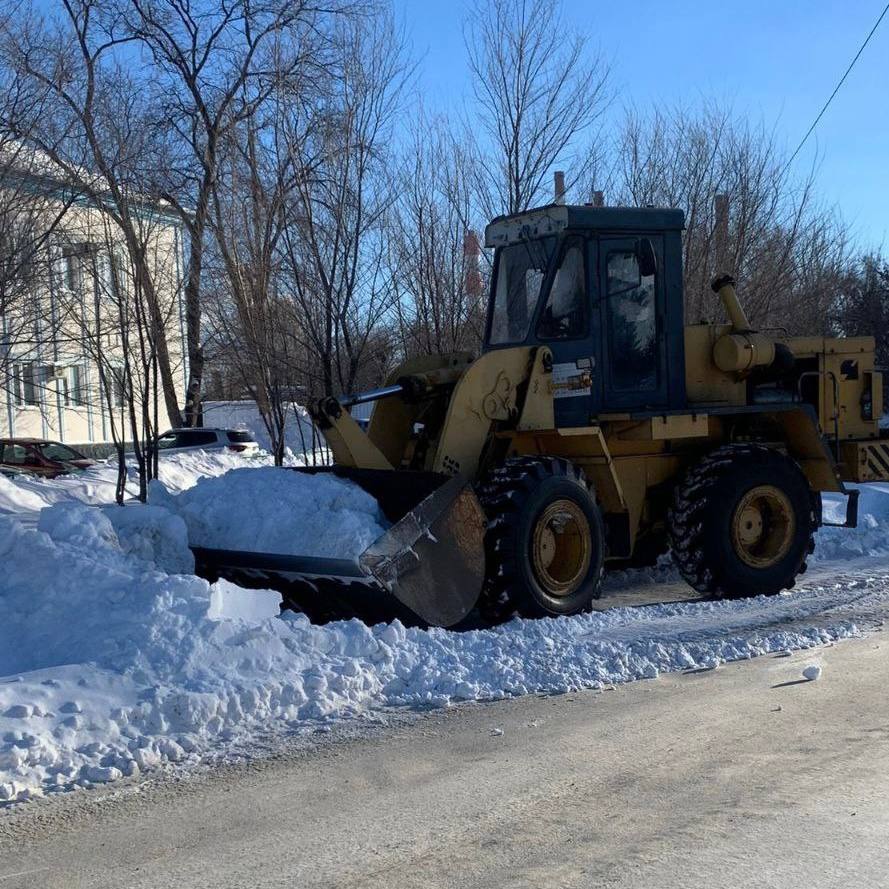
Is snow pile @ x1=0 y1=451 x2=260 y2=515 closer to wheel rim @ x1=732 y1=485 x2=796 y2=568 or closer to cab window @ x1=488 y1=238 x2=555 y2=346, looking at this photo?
cab window @ x1=488 y1=238 x2=555 y2=346

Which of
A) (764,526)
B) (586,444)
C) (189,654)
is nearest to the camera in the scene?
(189,654)

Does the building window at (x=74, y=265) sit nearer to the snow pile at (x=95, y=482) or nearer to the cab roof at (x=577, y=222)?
the snow pile at (x=95, y=482)

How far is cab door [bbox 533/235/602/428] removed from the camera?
31.7 ft

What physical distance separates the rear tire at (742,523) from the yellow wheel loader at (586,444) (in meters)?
0.02

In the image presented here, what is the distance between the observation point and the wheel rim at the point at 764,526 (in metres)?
10.2

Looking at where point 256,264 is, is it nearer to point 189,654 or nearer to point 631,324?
point 631,324

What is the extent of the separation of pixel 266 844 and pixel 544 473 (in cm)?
472

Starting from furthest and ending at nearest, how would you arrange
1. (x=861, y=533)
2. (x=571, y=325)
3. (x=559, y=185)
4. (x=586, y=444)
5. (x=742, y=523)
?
(x=559, y=185)
(x=861, y=533)
(x=742, y=523)
(x=571, y=325)
(x=586, y=444)

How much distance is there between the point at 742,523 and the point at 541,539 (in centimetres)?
243

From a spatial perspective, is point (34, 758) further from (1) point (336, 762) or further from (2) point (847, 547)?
(2) point (847, 547)

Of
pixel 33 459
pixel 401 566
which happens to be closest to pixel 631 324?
pixel 401 566

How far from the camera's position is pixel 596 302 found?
9734mm

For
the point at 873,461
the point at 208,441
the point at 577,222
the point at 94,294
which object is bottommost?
the point at 873,461

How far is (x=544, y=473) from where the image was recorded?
8.79 metres
